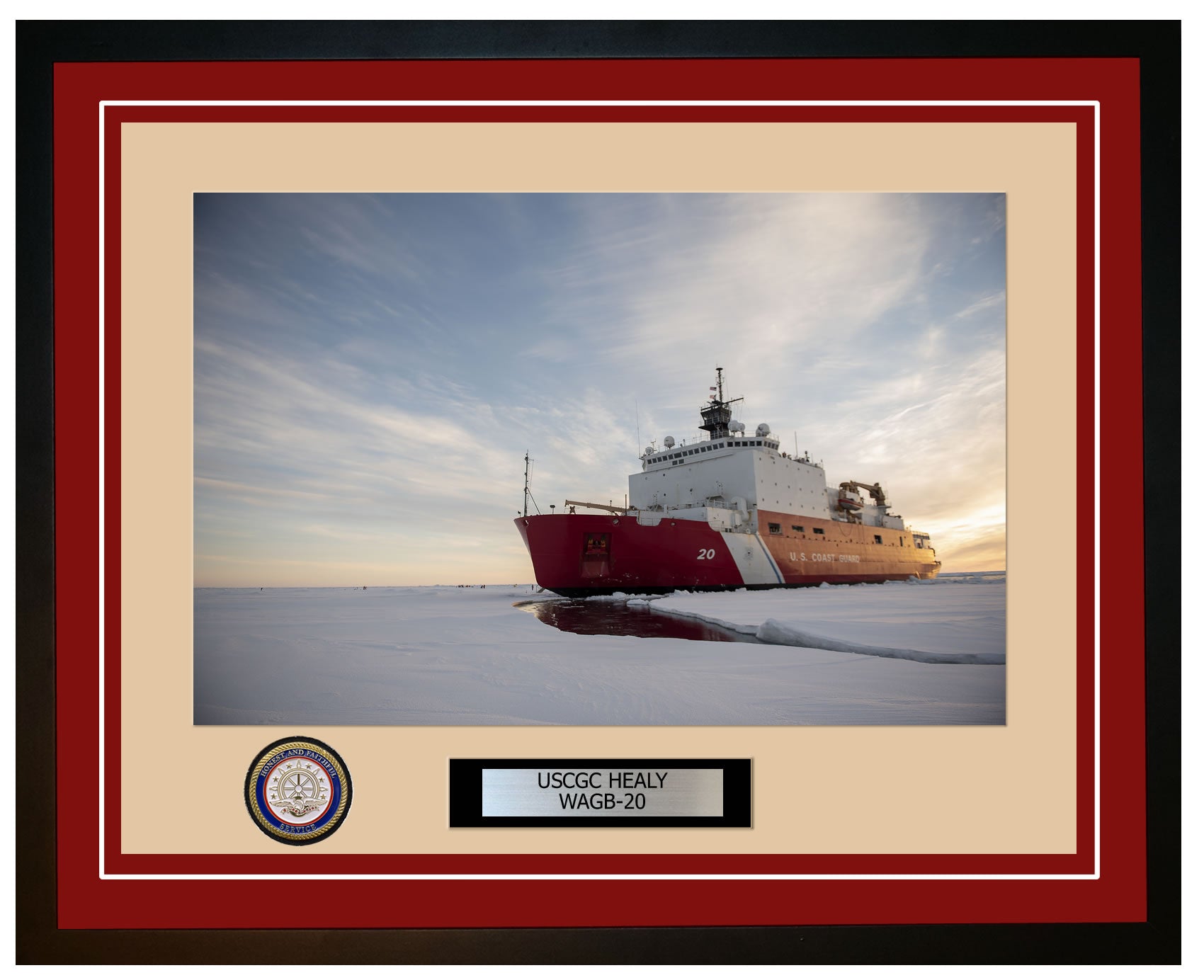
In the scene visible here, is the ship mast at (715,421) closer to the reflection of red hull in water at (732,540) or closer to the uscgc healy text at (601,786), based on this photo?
the reflection of red hull in water at (732,540)

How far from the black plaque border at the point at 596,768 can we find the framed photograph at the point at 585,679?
1 centimetres

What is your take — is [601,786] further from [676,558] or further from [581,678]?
[676,558]

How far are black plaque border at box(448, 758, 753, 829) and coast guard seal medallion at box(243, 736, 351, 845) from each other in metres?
0.38

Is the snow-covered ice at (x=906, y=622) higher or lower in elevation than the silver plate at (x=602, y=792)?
higher

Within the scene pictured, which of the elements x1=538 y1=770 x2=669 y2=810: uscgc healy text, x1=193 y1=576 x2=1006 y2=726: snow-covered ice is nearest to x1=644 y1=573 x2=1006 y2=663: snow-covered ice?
x1=193 y1=576 x2=1006 y2=726: snow-covered ice

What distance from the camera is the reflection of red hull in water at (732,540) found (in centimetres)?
801

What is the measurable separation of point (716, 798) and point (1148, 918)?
1531mm

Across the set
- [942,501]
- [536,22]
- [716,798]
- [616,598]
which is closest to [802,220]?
[536,22]

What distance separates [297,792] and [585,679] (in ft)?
3.50

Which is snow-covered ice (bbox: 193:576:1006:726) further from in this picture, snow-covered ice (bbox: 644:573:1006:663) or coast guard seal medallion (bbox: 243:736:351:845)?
coast guard seal medallion (bbox: 243:736:351:845)

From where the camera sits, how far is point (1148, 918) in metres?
1.75

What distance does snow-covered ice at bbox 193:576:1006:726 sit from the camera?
6.00 ft

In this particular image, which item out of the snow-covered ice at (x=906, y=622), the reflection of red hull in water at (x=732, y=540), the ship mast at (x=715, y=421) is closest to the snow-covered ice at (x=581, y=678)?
the snow-covered ice at (x=906, y=622)
